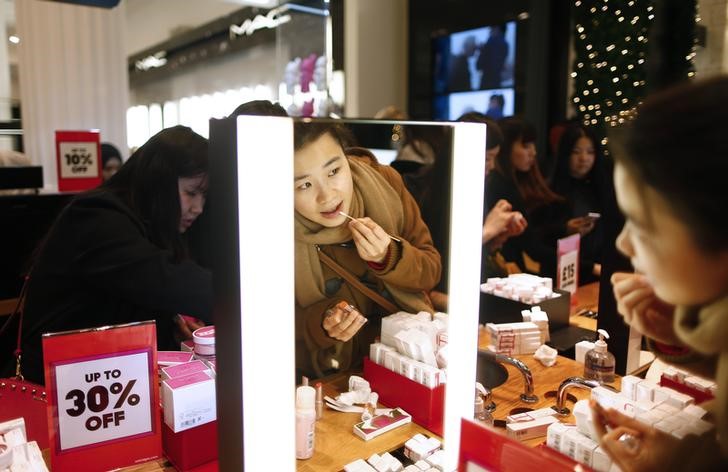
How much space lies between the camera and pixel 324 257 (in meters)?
1.01

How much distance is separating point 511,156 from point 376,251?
2204mm

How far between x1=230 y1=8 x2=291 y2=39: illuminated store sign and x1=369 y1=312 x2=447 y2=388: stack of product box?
5409 mm

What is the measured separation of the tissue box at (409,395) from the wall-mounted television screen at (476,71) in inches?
146

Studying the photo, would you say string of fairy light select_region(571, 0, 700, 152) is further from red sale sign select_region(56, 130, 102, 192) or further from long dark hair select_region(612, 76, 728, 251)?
long dark hair select_region(612, 76, 728, 251)

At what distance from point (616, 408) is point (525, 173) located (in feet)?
7.20

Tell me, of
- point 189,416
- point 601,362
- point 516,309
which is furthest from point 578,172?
point 189,416

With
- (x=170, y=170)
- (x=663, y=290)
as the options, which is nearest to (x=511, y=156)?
(x=170, y=170)

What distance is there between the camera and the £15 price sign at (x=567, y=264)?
2.22 metres

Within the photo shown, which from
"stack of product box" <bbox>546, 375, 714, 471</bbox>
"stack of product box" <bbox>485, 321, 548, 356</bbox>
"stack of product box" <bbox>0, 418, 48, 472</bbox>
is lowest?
"stack of product box" <bbox>0, 418, 48, 472</bbox>

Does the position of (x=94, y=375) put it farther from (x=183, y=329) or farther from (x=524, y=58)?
(x=524, y=58)

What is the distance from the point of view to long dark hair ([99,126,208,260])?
1.76 m

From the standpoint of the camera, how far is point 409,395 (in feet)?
4.31

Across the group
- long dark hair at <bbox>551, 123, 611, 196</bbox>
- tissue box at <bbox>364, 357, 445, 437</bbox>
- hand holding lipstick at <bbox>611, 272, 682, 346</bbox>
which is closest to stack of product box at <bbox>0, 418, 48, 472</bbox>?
tissue box at <bbox>364, 357, 445, 437</bbox>

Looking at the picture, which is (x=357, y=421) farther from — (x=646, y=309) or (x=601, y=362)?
(x=646, y=309)
